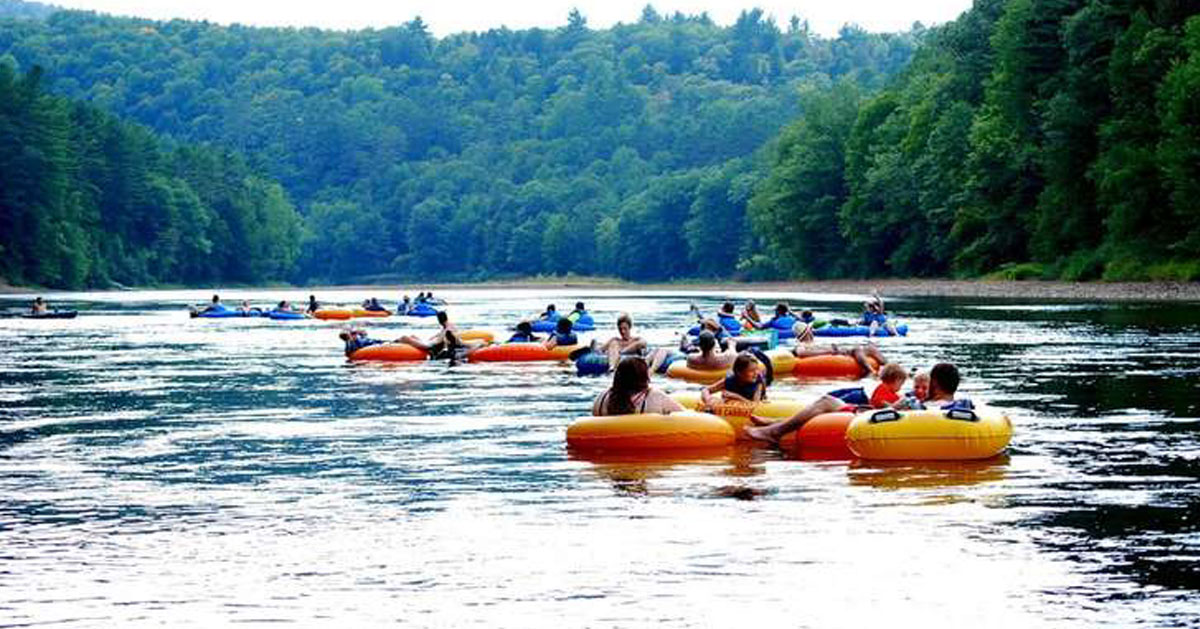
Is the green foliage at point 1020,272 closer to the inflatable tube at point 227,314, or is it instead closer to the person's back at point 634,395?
the inflatable tube at point 227,314

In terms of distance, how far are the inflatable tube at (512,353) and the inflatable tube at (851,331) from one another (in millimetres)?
11201

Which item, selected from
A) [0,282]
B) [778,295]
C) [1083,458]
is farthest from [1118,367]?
[0,282]

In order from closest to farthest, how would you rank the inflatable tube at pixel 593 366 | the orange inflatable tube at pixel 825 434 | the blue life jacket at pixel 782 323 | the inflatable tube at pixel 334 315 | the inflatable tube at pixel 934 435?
1. the inflatable tube at pixel 934 435
2. the orange inflatable tube at pixel 825 434
3. the inflatable tube at pixel 593 366
4. the blue life jacket at pixel 782 323
5. the inflatable tube at pixel 334 315

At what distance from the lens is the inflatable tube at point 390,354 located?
144 ft

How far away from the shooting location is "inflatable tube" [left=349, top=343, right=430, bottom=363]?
43938mm

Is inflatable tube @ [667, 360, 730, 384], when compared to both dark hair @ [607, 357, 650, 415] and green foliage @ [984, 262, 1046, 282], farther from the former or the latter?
green foliage @ [984, 262, 1046, 282]

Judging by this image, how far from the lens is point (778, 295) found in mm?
119938

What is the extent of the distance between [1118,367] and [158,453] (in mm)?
19347

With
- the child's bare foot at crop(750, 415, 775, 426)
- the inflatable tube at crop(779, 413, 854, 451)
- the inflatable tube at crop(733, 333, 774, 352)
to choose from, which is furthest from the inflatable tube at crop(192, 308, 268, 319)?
the inflatable tube at crop(779, 413, 854, 451)

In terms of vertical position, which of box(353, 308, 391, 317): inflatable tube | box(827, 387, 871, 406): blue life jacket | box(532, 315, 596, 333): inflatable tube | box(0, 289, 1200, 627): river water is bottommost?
box(353, 308, 391, 317): inflatable tube

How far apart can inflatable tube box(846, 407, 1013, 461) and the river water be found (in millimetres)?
264

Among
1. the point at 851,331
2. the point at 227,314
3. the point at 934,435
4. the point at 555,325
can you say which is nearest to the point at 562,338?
the point at 851,331

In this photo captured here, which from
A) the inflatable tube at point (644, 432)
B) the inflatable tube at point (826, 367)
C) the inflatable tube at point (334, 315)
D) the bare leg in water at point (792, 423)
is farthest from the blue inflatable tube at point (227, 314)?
the inflatable tube at point (644, 432)

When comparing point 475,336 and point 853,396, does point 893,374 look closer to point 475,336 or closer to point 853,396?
point 853,396
